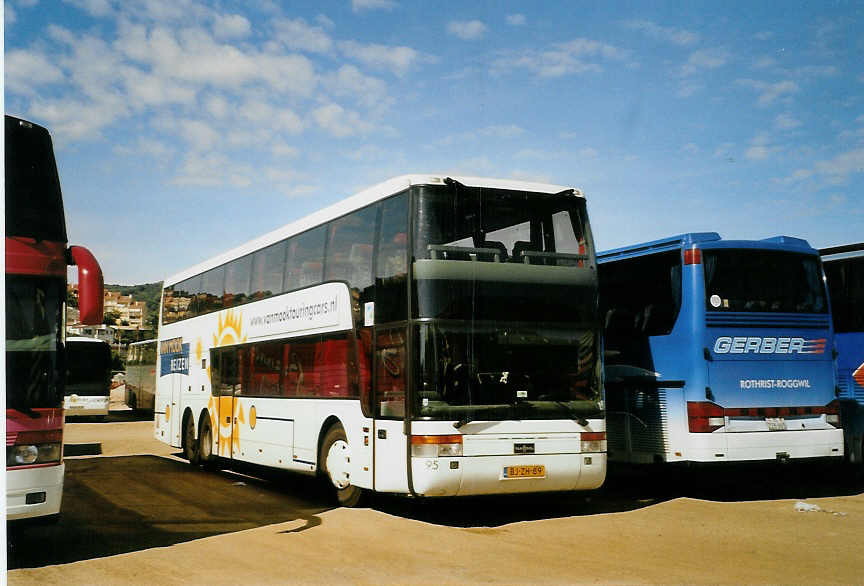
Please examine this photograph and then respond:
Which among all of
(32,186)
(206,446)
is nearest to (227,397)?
(206,446)

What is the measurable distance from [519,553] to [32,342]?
189 inches

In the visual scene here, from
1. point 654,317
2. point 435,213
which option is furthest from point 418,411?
point 654,317

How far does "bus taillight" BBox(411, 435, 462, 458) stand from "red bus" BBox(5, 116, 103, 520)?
376cm

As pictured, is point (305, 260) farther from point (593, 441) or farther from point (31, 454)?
point (31, 454)

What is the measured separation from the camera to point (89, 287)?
307 inches

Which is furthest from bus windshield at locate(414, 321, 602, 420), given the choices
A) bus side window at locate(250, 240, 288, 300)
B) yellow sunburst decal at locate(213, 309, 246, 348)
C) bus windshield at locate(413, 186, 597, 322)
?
yellow sunburst decal at locate(213, 309, 246, 348)

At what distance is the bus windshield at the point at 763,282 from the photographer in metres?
12.5

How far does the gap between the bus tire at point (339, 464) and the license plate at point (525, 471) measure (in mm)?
2193

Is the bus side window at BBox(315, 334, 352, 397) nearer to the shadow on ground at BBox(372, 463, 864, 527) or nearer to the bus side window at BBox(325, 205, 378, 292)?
the bus side window at BBox(325, 205, 378, 292)

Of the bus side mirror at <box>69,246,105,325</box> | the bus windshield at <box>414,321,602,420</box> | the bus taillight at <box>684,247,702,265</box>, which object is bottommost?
the bus windshield at <box>414,321,602,420</box>

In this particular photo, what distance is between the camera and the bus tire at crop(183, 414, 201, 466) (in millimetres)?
18203

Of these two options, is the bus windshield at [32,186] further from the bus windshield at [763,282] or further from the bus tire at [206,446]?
the bus tire at [206,446]

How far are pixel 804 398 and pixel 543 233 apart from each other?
462 cm

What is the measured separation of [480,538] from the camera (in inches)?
380
